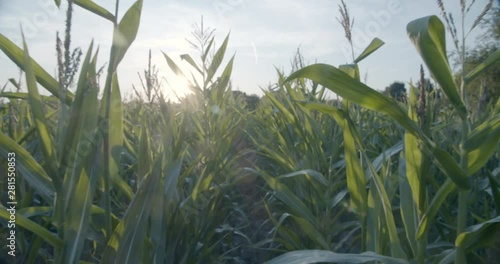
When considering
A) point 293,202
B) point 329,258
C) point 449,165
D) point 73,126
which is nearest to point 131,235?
point 73,126

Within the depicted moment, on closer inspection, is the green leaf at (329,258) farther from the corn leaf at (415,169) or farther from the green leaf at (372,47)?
the green leaf at (372,47)

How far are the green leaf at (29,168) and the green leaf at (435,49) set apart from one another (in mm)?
907

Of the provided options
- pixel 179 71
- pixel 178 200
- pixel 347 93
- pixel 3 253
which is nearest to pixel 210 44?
pixel 179 71

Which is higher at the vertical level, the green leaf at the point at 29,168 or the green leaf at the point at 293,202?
the green leaf at the point at 29,168

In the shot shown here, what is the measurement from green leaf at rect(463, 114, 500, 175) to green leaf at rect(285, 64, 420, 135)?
0.12m

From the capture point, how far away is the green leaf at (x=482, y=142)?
94cm

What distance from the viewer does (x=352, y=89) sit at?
984 mm

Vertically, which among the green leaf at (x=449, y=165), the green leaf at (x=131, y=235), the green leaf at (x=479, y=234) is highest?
the green leaf at (x=449, y=165)

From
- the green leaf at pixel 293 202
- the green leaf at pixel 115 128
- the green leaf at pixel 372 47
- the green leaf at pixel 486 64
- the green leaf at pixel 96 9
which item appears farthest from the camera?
the green leaf at pixel 293 202

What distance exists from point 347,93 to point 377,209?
477 mm

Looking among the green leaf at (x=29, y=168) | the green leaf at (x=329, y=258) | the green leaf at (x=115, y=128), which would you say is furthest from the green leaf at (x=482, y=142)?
the green leaf at (x=29, y=168)

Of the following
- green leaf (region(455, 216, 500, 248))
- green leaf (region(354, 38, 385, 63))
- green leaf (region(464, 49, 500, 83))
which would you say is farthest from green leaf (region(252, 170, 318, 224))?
Result: green leaf (region(464, 49, 500, 83))

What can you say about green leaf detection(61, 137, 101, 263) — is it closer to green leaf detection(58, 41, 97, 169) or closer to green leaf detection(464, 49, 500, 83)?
green leaf detection(58, 41, 97, 169)

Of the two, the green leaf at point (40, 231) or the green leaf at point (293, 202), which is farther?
the green leaf at point (293, 202)
